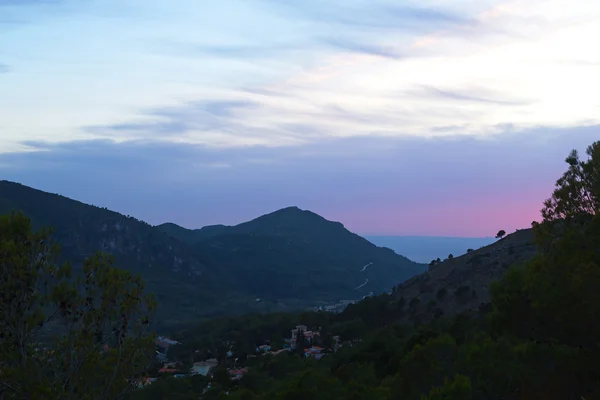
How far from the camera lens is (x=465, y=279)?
211 feet

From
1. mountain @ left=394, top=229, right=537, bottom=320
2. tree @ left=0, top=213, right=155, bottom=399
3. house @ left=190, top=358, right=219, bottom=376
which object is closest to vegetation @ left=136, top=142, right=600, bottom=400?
tree @ left=0, top=213, right=155, bottom=399

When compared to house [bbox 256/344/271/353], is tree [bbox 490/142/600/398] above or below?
above

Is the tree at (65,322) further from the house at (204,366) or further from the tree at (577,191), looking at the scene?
the house at (204,366)

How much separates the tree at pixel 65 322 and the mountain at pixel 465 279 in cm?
4380

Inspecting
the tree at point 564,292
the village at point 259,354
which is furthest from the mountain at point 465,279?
the tree at point 564,292

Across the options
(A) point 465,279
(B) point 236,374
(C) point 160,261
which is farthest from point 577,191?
(C) point 160,261

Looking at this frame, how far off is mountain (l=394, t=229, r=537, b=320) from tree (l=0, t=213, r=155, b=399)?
144ft

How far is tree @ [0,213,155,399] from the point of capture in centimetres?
1172

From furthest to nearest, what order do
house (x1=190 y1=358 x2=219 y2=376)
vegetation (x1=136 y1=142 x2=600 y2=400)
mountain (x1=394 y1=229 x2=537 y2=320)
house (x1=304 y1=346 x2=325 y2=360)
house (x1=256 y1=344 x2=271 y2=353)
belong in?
1. house (x1=256 y1=344 x2=271 y2=353)
2. house (x1=190 y1=358 x2=219 y2=376)
3. mountain (x1=394 y1=229 x2=537 y2=320)
4. house (x1=304 y1=346 x2=325 y2=360)
5. vegetation (x1=136 y1=142 x2=600 y2=400)

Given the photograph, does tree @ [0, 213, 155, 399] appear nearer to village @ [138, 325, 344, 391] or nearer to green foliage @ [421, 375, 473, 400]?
green foliage @ [421, 375, 473, 400]

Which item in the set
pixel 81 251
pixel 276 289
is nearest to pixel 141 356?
pixel 81 251

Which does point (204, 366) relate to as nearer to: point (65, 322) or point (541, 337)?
point (541, 337)

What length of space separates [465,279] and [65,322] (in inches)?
2252

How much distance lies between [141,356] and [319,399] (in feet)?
30.7
